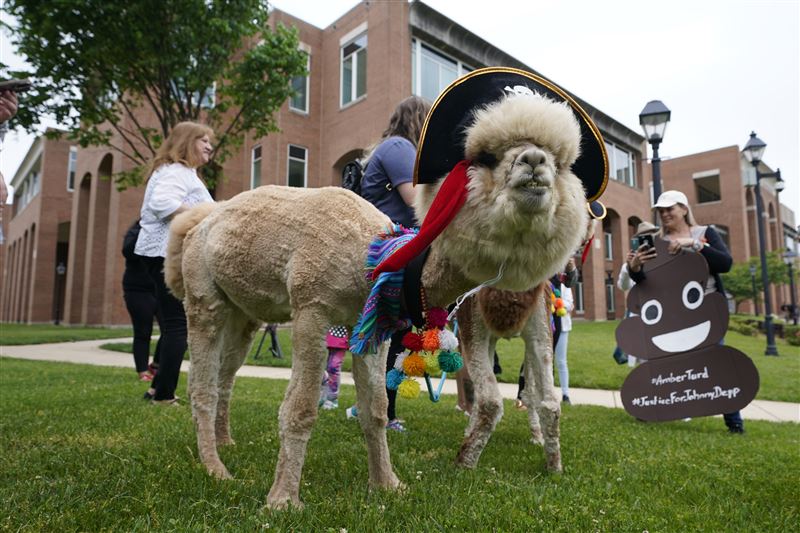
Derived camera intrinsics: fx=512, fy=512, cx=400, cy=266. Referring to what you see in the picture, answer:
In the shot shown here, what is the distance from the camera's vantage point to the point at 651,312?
542 centimetres

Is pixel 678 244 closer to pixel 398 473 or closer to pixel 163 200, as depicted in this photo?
pixel 398 473

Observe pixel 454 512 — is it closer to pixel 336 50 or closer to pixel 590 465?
pixel 590 465

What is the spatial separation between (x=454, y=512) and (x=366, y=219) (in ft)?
4.64

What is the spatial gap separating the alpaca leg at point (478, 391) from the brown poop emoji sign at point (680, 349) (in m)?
2.83

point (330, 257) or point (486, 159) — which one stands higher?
point (486, 159)

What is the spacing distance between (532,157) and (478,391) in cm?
179

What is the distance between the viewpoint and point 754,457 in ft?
12.5

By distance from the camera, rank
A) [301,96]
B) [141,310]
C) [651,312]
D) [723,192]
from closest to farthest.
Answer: [651,312] → [141,310] → [301,96] → [723,192]

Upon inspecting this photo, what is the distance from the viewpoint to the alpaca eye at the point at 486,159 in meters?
1.87

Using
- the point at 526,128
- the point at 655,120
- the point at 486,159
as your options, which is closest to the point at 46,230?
the point at 655,120

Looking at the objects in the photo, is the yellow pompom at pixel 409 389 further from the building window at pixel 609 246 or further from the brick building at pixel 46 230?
the brick building at pixel 46 230

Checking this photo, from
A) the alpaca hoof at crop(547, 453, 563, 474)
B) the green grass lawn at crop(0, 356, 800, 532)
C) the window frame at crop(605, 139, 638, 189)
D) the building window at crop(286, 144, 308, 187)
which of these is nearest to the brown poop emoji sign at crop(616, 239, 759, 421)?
the green grass lawn at crop(0, 356, 800, 532)

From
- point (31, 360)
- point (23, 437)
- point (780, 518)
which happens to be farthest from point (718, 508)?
point (31, 360)

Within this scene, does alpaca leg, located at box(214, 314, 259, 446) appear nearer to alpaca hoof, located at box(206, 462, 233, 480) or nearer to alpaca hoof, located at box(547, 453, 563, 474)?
alpaca hoof, located at box(206, 462, 233, 480)
